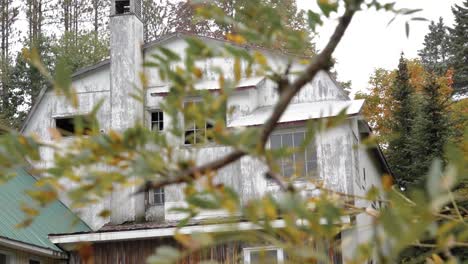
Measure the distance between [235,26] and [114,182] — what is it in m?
0.40

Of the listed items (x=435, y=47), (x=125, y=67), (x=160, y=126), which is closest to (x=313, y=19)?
(x=160, y=126)

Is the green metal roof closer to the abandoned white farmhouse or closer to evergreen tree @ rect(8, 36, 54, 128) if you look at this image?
the abandoned white farmhouse

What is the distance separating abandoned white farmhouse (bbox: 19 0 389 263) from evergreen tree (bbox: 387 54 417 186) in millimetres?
9677

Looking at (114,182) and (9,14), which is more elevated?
(9,14)

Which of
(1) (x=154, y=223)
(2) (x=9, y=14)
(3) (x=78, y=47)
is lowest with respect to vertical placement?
(1) (x=154, y=223)

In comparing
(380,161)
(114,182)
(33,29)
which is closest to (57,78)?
(114,182)

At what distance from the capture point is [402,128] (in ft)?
108

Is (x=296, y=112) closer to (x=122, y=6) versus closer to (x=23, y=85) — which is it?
(x=122, y=6)

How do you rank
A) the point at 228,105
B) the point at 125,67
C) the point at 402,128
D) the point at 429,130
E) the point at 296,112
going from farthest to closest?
the point at 402,128 < the point at 429,130 < the point at 125,67 < the point at 296,112 < the point at 228,105

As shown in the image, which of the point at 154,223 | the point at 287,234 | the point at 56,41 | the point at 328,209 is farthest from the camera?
the point at 56,41

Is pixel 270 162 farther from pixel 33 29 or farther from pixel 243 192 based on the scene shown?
pixel 33 29

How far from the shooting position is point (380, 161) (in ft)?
83.5

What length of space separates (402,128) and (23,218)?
20.7 metres

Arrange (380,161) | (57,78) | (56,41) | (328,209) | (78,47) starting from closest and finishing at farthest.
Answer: (328,209), (57,78), (380,161), (78,47), (56,41)
